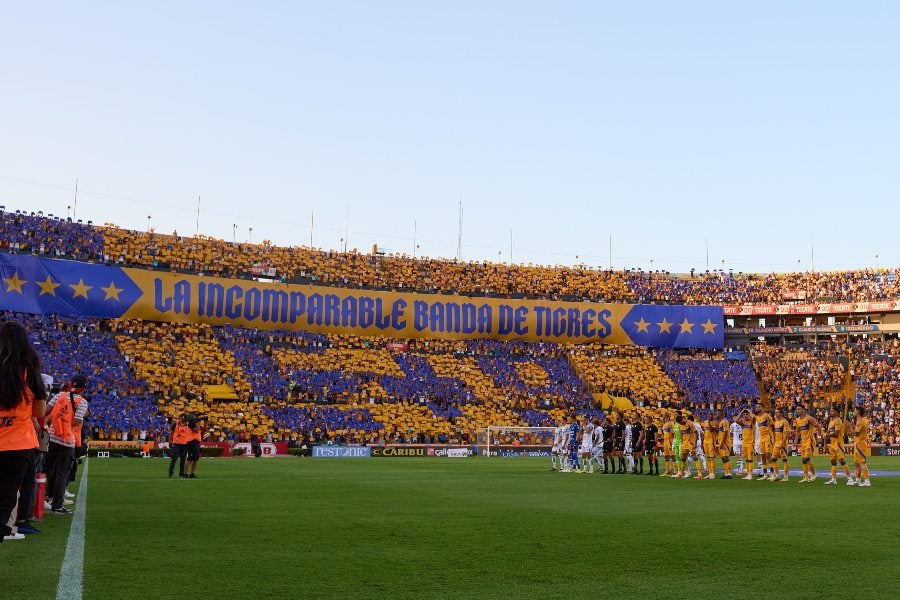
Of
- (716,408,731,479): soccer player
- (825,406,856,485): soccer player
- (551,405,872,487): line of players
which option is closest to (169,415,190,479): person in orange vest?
(551,405,872,487): line of players

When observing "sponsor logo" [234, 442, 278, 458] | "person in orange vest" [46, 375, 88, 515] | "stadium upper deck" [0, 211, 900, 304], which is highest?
"stadium upper deck" [0, 211, 900, 304]

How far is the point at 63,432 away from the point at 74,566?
541 cm

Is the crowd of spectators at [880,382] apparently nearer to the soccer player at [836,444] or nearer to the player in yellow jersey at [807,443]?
the player in yellow jersey at [807,443]

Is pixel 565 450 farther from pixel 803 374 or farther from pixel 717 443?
pixel 803 374

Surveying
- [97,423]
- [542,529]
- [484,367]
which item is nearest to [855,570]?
[542,529]

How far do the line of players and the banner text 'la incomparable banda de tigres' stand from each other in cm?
3130

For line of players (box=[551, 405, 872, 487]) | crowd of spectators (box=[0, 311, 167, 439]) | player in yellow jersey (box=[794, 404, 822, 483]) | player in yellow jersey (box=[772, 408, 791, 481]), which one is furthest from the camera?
crowd of spectators (box=[0, 311, 167, 439])

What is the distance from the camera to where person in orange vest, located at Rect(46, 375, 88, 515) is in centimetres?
1413

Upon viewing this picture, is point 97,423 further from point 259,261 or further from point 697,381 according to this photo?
point 697,381

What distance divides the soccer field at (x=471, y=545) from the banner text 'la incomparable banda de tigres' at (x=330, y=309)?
3799 centimetres

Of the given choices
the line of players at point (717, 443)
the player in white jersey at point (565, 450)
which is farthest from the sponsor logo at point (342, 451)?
the player in white jersey at point (565, 450)

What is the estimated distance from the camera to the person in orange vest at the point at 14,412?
7738 millimetres

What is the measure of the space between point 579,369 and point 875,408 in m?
19.5

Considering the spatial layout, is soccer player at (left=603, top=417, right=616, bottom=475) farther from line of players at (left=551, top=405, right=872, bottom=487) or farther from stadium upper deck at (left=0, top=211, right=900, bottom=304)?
stadium upper deck at (left=0, top=211, right=900, bottom=304)
